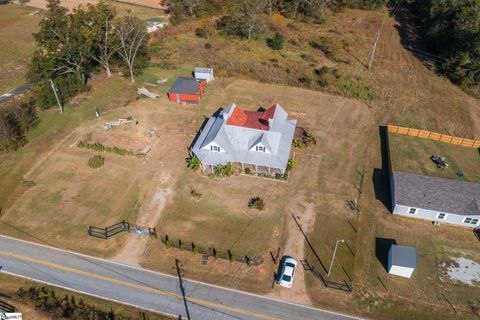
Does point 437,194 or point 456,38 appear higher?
point 456,38

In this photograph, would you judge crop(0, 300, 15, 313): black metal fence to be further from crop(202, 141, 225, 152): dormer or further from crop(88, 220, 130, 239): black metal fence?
crop(202, 141, 225, 152): dormer

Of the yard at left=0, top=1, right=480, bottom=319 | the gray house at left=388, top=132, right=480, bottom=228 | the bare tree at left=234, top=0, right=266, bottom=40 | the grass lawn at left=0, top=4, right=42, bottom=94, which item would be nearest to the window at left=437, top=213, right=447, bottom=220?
the gray house at left=388, top=132, right=480, bottom=228

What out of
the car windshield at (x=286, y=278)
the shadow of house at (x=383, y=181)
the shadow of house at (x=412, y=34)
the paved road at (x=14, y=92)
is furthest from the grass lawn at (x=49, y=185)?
the shadow of house at (x=412, y=34)

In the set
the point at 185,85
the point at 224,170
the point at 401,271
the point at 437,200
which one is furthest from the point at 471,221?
the point at 185,85

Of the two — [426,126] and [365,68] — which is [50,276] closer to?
[426,126]

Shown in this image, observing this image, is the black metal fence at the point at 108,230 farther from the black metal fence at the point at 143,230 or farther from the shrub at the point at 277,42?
the shrub at the point at 277,42

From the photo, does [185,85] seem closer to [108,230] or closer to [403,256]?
[108,230]
